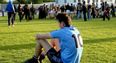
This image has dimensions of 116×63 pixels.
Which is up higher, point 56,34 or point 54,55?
point 56,34

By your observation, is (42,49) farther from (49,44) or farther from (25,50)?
(25,50)

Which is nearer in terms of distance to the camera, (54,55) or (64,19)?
(64,19)

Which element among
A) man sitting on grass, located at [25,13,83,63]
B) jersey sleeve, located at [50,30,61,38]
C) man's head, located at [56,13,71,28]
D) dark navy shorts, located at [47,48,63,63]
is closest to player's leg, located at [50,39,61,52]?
dark navy shorts, located at [47,48,63,63]

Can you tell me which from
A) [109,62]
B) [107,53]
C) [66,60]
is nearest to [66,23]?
[66,60]

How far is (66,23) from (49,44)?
959mm

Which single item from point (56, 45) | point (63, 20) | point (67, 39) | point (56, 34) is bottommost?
point (56, 45)

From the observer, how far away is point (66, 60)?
7195mm

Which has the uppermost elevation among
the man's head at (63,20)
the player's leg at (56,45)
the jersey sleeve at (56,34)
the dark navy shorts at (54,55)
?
the man's head at (63,20)

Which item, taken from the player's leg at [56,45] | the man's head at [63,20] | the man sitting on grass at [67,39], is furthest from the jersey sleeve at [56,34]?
the player's leg at [56,45]

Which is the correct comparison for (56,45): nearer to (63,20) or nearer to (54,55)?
(54,55)

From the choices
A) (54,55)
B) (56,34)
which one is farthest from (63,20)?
(54,55)

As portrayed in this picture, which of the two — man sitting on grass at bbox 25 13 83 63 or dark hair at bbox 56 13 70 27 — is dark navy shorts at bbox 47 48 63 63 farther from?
dark hair at bbox 56 13 70 27

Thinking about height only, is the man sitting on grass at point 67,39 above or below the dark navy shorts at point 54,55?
above

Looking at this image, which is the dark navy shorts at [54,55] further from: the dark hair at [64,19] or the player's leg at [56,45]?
the dark hair at [64,19]
